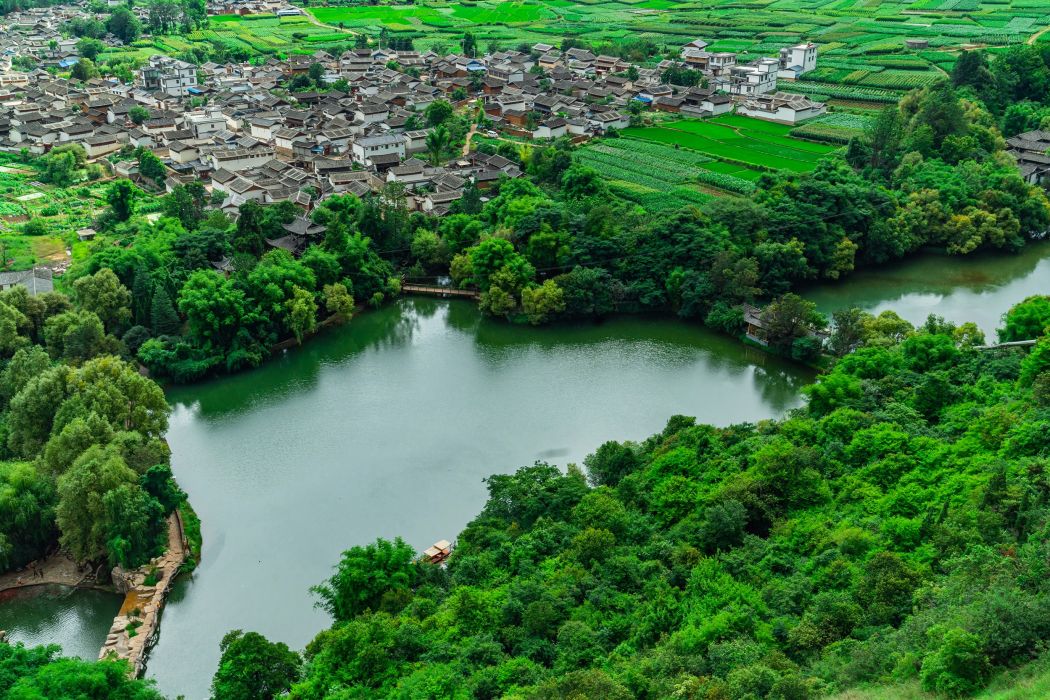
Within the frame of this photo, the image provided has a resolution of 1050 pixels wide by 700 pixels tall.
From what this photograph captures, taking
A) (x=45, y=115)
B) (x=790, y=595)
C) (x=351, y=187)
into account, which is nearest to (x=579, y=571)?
(x=790, y=595)

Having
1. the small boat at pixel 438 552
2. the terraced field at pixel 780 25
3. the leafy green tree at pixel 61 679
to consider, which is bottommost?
the small boat at pixel 438 552

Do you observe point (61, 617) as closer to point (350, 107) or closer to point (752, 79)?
point (350, 107)

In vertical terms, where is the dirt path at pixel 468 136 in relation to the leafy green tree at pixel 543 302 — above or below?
above

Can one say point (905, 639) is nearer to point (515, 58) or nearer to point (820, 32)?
point (515, 58)

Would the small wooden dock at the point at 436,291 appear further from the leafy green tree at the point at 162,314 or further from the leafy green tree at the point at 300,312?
the leafy green tree at the point at 162,314

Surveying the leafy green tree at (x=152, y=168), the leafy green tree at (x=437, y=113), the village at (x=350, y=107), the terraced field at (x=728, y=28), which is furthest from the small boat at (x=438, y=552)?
the terraced field at (x=728, y=28)

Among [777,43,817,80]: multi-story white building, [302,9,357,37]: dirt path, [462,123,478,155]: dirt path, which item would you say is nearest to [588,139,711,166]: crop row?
[462,123,478,155]: dirt path
